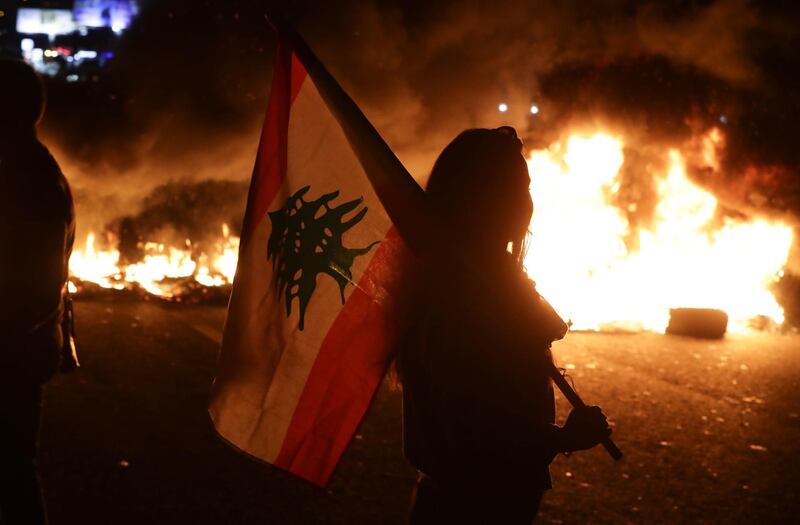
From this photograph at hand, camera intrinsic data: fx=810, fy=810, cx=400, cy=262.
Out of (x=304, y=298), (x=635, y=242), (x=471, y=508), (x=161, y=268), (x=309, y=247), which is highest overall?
(x=635, y=242)

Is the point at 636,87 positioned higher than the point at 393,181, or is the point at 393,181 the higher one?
the point at 636,87

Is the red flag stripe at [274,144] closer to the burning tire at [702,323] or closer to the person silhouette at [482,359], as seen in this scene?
the person silhouette at [482,359]

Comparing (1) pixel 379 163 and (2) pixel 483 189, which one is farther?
(1) pixel 379 163

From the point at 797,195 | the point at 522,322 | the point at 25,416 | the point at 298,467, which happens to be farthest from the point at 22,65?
the point at 797,195

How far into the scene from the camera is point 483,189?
1773 mm

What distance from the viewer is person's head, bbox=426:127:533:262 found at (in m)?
1.77

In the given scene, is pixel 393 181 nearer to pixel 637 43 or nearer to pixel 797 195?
pixel 797 195

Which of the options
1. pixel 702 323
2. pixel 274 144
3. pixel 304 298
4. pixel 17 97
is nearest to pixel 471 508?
pixel 304 298

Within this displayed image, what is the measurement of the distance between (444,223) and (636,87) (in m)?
14.5

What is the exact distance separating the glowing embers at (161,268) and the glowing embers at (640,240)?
5.65 meters

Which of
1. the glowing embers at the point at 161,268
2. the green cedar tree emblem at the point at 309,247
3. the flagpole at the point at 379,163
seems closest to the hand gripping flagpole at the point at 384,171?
the flagpole at the point at 379,163

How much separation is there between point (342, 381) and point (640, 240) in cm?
1304

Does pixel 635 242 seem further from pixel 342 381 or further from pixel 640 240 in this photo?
pixel 342 381

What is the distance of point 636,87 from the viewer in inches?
599
